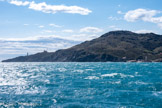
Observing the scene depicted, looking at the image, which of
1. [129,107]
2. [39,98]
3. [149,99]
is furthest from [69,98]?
[149,99]

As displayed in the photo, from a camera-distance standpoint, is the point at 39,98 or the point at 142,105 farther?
the point at 39,98

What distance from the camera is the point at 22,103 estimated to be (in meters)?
28.8

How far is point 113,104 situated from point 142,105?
3707 mm

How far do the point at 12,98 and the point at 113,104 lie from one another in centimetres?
1539

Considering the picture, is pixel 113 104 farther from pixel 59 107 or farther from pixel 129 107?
pixel 59 107

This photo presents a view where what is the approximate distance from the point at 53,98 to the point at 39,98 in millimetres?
2156

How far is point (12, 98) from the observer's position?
32.3 meters

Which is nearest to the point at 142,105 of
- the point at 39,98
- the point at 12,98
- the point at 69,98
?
the point at 69,98

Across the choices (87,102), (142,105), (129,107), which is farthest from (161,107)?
(87,102)

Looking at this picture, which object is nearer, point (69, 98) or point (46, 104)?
point (46, 104)

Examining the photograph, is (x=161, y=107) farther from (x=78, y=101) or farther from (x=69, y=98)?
(x=69, y=98)

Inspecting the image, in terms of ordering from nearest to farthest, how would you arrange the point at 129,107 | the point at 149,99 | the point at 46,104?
the point at 129,107
the point at 46,104
the point at 149,99

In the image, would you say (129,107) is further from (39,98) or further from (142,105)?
(39,98)

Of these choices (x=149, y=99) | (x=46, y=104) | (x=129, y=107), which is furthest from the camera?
(x=149, y=99)
